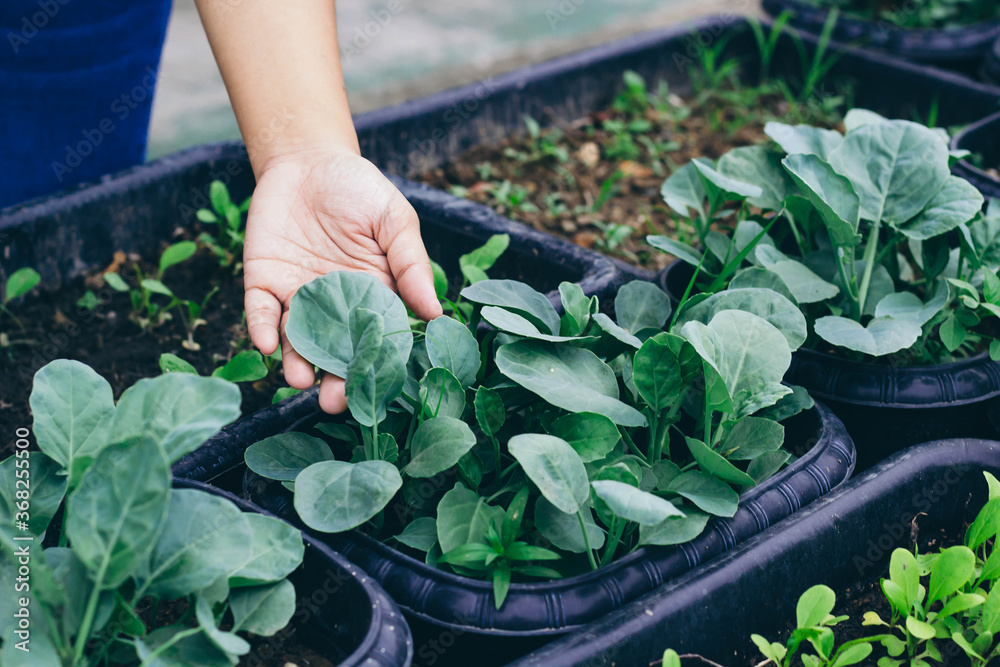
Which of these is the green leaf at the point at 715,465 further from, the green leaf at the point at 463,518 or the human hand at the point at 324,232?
the human hand at the point at 324,232

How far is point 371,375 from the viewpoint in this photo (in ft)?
2.61

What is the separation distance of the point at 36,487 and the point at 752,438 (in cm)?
68

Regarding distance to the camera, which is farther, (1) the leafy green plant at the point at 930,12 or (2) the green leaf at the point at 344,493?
(1) the leafy green plant at the point at 930,12

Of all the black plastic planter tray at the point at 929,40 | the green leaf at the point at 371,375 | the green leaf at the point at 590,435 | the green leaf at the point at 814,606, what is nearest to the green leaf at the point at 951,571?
the green leaf at the point at 814,606

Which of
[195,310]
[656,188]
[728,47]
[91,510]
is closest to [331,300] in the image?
[91,510]

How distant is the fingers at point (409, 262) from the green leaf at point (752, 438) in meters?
0.35

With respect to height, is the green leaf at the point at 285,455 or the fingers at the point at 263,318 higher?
the fingers at the point at 263,318

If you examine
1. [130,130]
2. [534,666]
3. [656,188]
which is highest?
[130,130]

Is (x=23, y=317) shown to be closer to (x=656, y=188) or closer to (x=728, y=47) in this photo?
(x=656, y=188)

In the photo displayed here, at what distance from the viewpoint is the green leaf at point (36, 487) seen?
732 millimetres

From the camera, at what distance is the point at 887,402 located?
1.04 metres

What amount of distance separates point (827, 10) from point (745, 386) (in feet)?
6.52

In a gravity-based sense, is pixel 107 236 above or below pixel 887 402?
above

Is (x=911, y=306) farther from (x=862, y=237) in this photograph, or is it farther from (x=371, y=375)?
(x=371, y=375)
